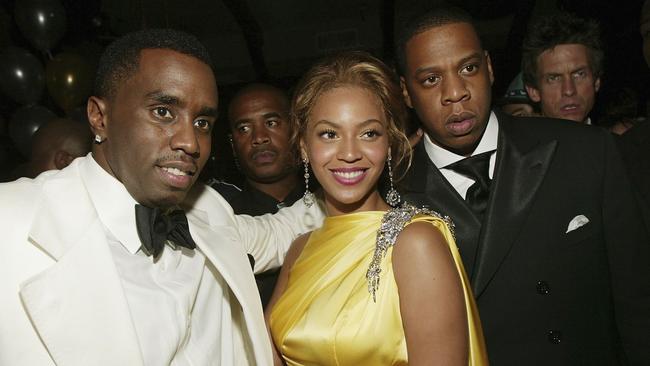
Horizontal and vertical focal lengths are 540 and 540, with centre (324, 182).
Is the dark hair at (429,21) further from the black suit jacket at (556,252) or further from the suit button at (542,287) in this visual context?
the suit button at (542,287)

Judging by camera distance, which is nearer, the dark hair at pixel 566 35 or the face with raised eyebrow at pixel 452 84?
the face with raised eyebrow at pixel 452 84

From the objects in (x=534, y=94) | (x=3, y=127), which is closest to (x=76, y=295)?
(x=534, y=94)

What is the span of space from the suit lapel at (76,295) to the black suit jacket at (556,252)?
40.9 inches

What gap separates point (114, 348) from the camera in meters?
1.28

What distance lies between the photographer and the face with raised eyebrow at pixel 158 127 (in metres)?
1.46

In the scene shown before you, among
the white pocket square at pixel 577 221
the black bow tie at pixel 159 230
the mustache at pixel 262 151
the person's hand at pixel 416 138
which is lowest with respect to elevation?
the mustache at pixel 262 151

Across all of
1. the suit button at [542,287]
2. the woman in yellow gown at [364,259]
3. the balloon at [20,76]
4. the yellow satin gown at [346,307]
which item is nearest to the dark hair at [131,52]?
the woman in yellow gown at [364,259]

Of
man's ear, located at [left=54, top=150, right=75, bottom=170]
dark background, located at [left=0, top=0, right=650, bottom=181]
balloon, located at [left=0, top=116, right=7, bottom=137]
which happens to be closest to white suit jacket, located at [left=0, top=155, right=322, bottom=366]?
man's ear, located at [left=54, top=150, right=75, bottom=170]

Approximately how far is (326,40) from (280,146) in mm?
4998

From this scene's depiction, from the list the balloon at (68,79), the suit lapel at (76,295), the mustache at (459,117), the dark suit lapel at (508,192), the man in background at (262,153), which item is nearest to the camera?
the suit lapel at (76,295)

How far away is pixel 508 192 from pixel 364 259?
55cm

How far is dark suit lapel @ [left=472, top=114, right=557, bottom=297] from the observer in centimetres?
174

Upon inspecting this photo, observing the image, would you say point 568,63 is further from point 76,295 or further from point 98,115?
point 76,295

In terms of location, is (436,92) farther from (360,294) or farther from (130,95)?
(130,95)
